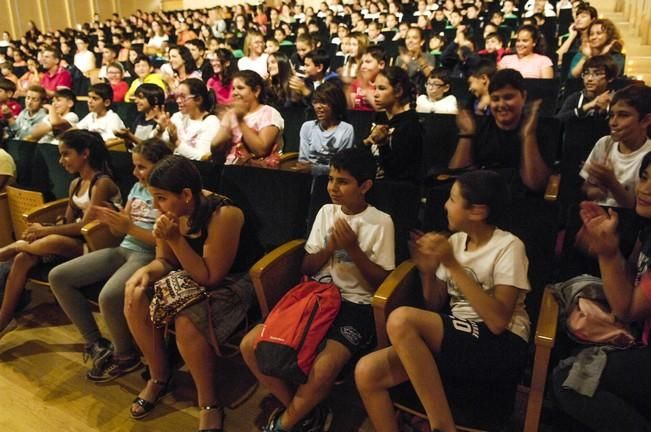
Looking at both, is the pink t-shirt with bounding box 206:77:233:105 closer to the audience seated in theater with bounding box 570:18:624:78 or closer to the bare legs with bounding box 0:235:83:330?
the bare legs with bounding box 0:235:83:330

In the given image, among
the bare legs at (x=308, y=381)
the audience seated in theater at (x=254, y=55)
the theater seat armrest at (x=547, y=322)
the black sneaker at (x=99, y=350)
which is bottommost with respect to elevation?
the black sneaker at (x=99, y=350)

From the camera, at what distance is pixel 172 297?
175 centimetres

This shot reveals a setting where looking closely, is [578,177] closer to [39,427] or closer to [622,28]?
[39,427]

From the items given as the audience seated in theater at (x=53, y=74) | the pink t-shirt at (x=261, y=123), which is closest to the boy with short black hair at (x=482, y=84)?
the pink t-shirt at (x=261, y=123)

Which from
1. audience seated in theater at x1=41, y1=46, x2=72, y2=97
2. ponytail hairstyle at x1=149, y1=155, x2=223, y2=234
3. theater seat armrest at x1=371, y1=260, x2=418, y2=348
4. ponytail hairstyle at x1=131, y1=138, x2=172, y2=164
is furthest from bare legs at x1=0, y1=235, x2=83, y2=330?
audience seated in theater at x1=41, y1=46, x2=72, y2=97

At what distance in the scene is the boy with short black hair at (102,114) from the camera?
11.4 feet

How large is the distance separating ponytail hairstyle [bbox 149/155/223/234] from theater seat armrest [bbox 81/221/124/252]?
0.59 m

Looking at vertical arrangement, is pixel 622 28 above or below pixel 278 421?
above

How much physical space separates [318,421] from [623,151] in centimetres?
147

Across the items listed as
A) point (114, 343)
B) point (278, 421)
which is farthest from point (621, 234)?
point (114, 343)

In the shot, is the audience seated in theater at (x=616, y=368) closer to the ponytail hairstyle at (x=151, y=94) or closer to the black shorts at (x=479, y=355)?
the black shorts at (x=479, y=355)

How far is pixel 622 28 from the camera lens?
6535mm

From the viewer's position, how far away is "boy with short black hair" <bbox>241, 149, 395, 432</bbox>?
162 centimetres

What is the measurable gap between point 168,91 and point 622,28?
5.40 meters
